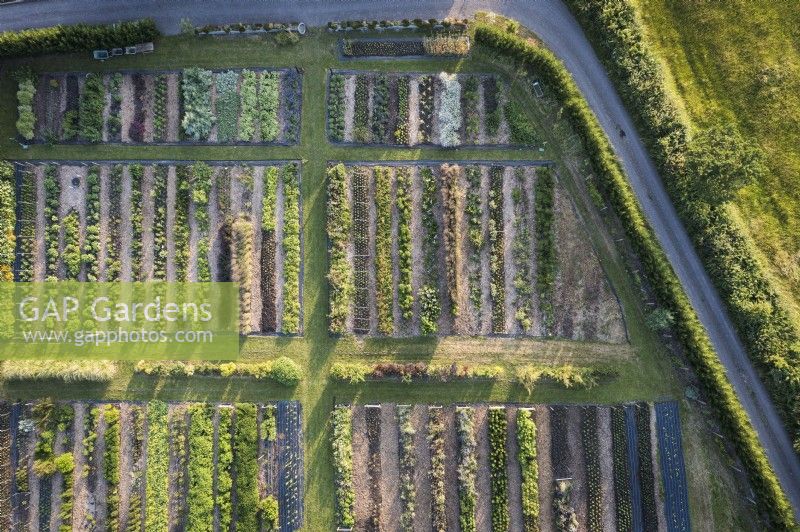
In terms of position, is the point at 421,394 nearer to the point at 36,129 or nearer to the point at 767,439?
the point at 767,439

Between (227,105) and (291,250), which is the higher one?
(227,105)

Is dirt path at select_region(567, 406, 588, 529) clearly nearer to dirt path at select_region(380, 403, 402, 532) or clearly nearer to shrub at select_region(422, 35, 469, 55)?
dirt path at select_region(380, 403, 402, 532)

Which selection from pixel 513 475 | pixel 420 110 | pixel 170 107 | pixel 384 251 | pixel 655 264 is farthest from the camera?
pixel 170 107

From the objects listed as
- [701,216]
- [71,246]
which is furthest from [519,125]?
[71,246]

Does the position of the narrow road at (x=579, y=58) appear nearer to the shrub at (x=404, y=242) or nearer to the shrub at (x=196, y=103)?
the shrub at (x=196, y=103)

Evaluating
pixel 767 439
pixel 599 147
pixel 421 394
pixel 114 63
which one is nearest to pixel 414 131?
pixel 599 147

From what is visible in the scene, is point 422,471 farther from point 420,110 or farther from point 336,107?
point 336,107
